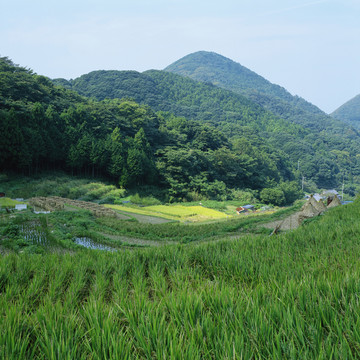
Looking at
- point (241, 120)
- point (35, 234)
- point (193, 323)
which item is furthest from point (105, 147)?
point (241, 120)

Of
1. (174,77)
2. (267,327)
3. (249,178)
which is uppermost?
(174,77)

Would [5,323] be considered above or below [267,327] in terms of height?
below

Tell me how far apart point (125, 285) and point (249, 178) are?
144 ft

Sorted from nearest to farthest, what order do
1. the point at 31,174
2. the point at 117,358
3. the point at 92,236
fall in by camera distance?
1. the point at 117,358
2. the point at 92,236
3. the point at 31,174

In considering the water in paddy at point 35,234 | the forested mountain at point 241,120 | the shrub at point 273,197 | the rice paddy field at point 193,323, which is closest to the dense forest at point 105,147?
the shrub at point 273,197

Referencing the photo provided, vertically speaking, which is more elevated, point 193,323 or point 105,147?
point 105,147

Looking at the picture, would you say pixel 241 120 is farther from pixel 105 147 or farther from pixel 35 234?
pixel 35 234

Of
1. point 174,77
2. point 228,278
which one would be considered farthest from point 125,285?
point 174,77

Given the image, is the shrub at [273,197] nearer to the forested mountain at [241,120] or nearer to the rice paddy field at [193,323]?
the forested mountain at [241,120]

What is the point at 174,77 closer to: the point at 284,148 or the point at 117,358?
the point at 284,148

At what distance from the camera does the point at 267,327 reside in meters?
2.08

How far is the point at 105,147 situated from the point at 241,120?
80638mm

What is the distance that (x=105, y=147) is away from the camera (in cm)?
2955

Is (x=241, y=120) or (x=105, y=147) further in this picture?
(x=241, y=120)
